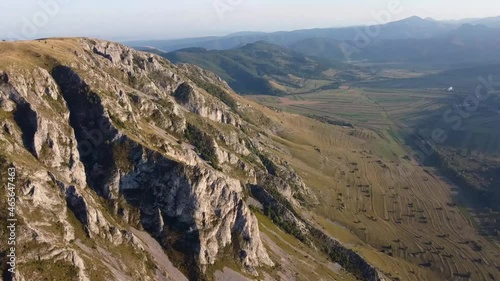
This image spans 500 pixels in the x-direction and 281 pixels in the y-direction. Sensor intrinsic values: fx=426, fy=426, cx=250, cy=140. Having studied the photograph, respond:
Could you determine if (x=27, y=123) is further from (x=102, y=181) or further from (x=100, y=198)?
(x=100, y=198)

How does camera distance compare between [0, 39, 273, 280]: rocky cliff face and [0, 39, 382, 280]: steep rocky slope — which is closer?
[0, 39, 382, 280]: steep rocky slope

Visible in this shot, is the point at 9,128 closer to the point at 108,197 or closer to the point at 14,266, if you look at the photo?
the point at 108,197

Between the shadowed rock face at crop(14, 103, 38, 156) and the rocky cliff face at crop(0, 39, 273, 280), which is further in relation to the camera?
the shadowed rock face at crop(14, 103, 38, 156)

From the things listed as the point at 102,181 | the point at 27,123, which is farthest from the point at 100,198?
the point at 27,123

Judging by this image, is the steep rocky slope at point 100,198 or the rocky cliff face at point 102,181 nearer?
the steep rocky slope at point 100,198

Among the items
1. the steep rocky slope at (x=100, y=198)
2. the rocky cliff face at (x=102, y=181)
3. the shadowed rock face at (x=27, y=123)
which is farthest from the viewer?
the shadowed rock face at (x=27, y=123)

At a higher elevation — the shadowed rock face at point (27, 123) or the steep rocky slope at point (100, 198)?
the shadowed rock face at point (27, 123)

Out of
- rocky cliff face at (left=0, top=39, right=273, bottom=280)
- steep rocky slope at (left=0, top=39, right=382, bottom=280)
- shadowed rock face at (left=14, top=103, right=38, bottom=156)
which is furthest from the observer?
shadowed rock face at (left=14, top=103, right=38, bottom=156)

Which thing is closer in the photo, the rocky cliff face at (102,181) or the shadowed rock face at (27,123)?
the rocky cliff face at (102,181)

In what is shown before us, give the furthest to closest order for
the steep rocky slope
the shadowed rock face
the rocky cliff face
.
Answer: the shadowed rock face, the rocky cliff face, the steep rocky slope

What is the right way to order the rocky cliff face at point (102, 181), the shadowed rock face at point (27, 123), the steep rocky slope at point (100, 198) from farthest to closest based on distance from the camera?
the shadowed rock face at point (27, 123)
the rocky cliff face at point (102, 181)
the steep rocky slope at point (100, 198)

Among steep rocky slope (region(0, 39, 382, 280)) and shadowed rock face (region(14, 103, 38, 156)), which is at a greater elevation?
shadowed rock face (region(14, 103, 38, 156))
